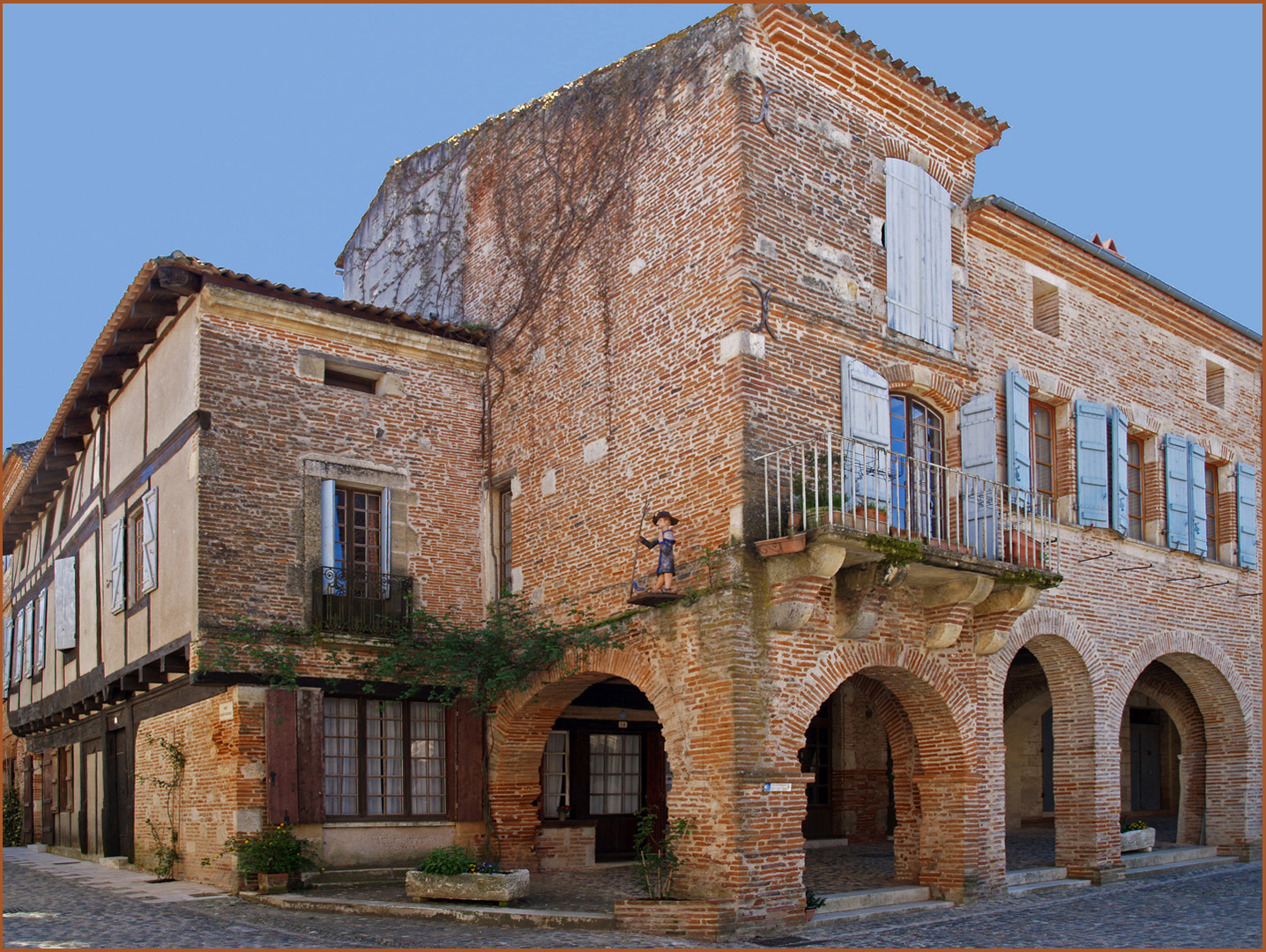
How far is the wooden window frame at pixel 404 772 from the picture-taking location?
13.8 metres

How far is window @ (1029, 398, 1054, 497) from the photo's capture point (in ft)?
49.2

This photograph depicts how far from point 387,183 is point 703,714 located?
11.6 meters

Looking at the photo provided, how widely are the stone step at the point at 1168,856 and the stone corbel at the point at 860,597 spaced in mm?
5560

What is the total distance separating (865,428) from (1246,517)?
332 inches

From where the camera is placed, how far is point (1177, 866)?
1577 cm

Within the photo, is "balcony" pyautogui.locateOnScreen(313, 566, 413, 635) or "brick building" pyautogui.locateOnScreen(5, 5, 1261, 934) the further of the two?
"balcony" pyautogui.locateOnScreen(313, 566, 413, 635)

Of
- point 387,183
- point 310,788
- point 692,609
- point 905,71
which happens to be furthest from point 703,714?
point 387,183

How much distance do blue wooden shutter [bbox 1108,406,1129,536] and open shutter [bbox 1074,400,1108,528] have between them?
0.18 metres

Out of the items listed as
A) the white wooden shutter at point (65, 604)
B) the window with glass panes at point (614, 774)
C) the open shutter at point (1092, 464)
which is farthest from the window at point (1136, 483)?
the white wooden shutter at point (65, 604)

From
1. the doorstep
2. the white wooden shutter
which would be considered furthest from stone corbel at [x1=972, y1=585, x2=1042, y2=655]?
the white wooden shutter

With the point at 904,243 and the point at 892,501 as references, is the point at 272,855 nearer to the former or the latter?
the point at 892,501

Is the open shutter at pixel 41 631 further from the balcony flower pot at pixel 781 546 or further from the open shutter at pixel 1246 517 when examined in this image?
the open shutter at pixel 1246 517

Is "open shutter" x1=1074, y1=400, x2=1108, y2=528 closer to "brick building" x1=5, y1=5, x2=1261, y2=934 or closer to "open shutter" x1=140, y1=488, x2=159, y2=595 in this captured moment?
"brick building" x1=5, y1=5, x2=1261, y2=934

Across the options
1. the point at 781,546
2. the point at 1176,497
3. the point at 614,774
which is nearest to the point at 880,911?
the point at 781,546
